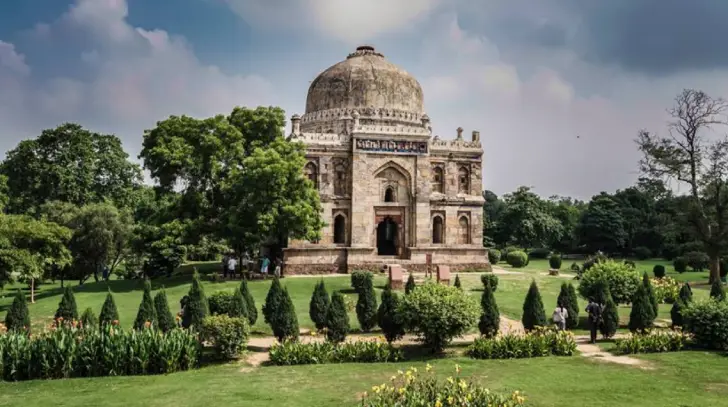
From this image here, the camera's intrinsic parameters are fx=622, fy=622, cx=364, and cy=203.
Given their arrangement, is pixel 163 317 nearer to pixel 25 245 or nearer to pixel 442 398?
pixel 25 245

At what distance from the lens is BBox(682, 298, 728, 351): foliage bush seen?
16.3 meters

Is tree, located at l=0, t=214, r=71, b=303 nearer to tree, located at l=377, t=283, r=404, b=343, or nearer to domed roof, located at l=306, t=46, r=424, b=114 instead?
tree, located at l=377, t=283, r=404, b=343

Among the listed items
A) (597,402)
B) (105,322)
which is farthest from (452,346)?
(105,322)

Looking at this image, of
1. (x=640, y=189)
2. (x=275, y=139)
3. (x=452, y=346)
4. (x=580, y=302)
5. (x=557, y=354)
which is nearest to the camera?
(x=557, y=354)

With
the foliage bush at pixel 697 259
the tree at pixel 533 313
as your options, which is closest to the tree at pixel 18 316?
the tree at pixel 533 313

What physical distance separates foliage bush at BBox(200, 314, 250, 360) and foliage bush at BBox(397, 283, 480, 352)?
417cm

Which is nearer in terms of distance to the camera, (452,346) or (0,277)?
(452,346)

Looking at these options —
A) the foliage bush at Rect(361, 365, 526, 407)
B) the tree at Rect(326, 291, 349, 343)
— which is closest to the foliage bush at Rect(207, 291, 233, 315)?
the tree at Rect(326, 291, 349, 343)

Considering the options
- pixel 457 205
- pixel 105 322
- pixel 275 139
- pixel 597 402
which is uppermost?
pixel 275 139

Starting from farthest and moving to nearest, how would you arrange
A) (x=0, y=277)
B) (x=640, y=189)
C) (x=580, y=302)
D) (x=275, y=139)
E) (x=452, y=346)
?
(x=640, y=189), (x=275, y=139), (x=580, y=302), (x=0, y=277), (x=452, y=346)

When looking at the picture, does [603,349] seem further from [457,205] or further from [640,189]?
[640,189]

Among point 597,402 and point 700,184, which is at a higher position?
point 700,184

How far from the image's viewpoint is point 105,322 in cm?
1667

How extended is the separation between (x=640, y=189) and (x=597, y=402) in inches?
2253
